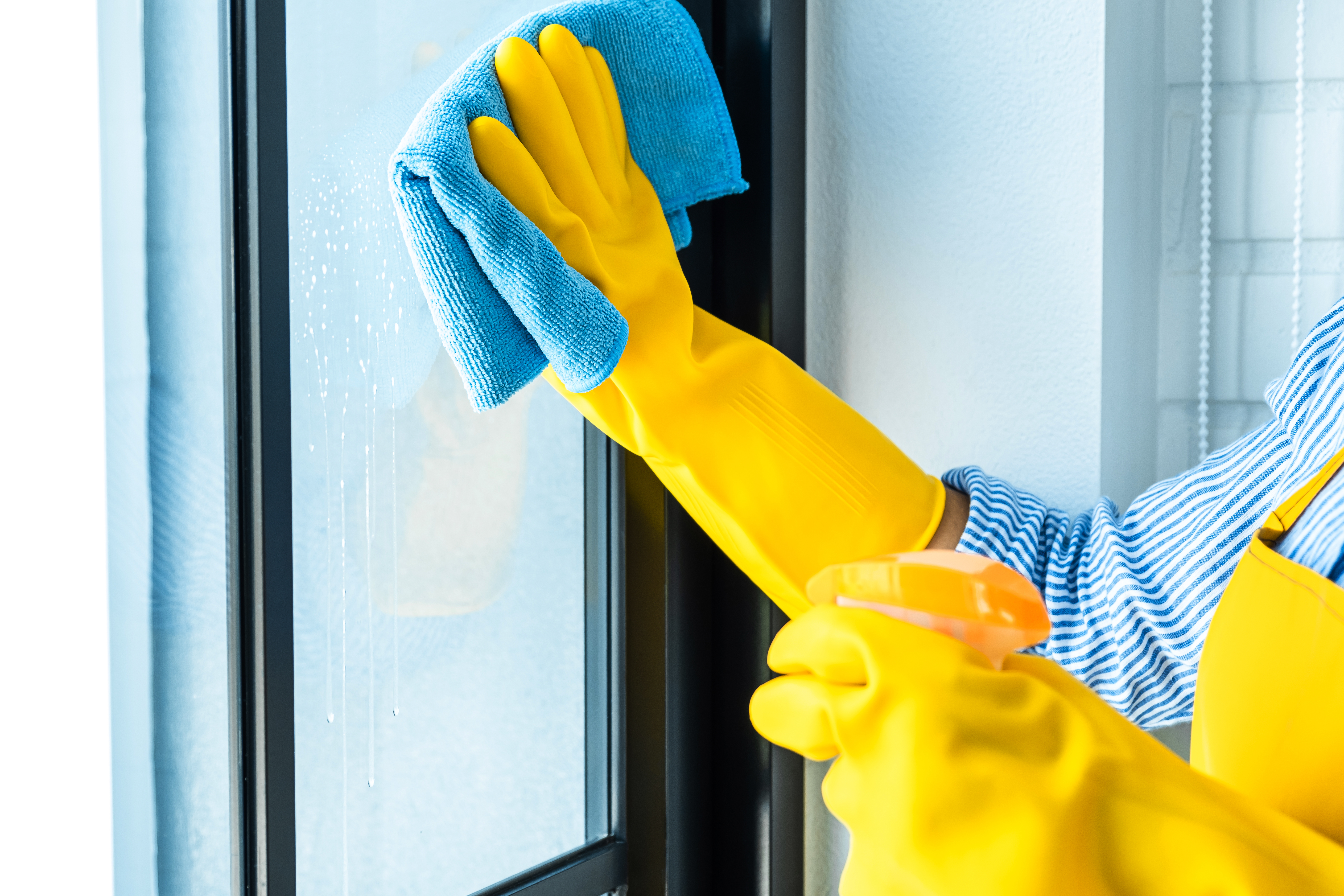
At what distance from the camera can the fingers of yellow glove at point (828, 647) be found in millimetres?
307

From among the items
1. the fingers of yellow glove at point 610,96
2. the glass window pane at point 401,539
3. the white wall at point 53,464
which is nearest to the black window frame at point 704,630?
the glass window pane at point 401,539

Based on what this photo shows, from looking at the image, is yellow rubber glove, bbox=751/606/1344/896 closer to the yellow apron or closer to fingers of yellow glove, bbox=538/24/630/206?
the yellow apron

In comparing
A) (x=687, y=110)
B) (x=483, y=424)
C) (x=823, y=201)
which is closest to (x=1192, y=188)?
(x=823, y=201)

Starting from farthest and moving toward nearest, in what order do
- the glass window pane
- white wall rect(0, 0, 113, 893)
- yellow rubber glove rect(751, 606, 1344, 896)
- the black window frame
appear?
the black window frame → the glass window pane → white wall rect(0, 0, 113, 893) → yellow rubber glove rect(751, 606, 1344, 896)

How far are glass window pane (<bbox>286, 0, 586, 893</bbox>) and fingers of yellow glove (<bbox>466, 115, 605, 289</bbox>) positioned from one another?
0.10m

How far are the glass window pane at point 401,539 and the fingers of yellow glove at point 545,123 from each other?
3.5 inches

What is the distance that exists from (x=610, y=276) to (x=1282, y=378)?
1.26 feet

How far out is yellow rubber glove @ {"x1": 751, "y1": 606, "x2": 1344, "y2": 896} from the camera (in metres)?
0.29

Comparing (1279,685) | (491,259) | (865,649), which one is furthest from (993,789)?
(491,259)

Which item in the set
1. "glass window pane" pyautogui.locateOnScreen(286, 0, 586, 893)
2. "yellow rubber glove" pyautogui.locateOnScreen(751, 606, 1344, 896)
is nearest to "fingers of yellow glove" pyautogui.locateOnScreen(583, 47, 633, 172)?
"glass window pane" pyautogui.locateOnScreen(286, 0, 586, 893)

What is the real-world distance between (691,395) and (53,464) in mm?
334

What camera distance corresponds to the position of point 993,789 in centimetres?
29

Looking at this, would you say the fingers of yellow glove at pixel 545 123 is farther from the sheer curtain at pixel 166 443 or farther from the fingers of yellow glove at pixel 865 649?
the fingers of yellow glove at pixel 865 649

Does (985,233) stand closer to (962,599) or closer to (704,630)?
(704,630)
